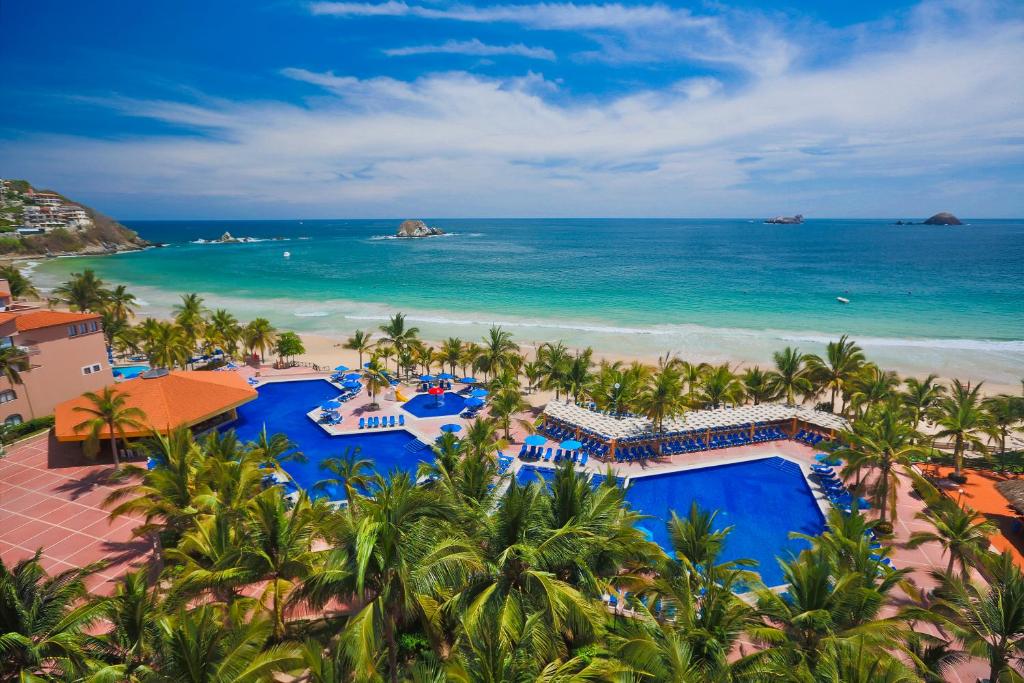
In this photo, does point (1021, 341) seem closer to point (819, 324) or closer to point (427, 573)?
point (819, 324)

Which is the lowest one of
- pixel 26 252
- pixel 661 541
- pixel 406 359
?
pixel 661 541

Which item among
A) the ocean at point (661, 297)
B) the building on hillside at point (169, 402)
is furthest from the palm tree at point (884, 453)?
the building on hillside at point (169, 402)

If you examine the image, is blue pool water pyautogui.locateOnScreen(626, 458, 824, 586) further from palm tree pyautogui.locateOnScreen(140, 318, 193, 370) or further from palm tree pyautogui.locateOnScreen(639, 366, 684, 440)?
palm tree pyautogui.locateOnScreen(140, 318, 193, 370)

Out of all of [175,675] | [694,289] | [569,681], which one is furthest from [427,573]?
[694,289]

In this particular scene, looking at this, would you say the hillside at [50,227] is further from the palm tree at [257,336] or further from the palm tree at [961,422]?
the palm tree at [961,422]

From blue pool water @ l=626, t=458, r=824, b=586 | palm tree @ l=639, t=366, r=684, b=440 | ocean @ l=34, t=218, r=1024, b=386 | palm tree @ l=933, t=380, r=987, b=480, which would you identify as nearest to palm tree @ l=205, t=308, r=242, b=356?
ocean @ l=34, t=218, r=1024, b=386

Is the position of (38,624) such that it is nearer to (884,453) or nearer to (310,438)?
(310,438)

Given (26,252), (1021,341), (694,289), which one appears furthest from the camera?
(26,252)

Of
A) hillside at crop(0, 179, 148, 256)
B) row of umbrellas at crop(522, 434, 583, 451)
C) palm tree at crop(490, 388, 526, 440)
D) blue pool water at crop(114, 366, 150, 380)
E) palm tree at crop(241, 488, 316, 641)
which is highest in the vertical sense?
hillside at crop(0, 179, 148, 256)
